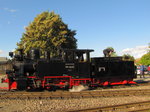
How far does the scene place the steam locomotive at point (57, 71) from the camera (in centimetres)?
1130

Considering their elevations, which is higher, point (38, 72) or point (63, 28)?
point (63, 28)

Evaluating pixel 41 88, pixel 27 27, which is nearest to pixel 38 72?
pixel 41 88

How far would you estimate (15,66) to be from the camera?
37.8 feet

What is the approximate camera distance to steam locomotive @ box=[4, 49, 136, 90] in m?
11.3

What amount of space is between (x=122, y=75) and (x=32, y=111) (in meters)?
8.38

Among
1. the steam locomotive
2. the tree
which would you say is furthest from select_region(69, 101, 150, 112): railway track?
the tree

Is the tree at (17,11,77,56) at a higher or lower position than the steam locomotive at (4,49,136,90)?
higher

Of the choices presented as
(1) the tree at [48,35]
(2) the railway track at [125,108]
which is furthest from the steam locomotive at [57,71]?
(1) the tree at [48,35]

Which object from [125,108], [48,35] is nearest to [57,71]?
[125,108]

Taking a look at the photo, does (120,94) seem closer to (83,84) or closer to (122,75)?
(83,84)

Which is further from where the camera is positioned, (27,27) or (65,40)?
(27,27)

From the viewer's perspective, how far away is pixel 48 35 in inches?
1012

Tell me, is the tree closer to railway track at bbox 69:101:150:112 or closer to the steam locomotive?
the steam locomotive

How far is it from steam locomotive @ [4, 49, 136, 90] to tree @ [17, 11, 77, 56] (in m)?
13.1
